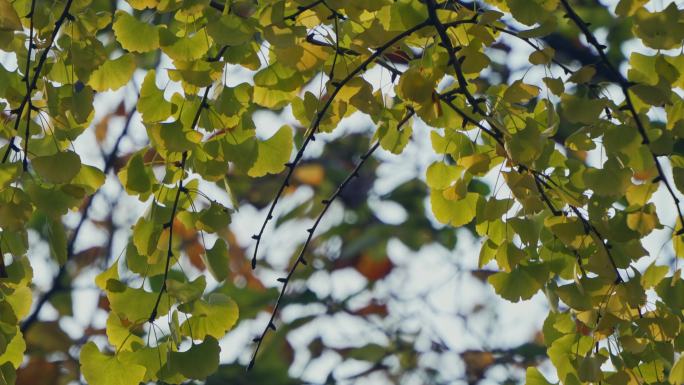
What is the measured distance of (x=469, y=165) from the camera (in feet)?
3.43

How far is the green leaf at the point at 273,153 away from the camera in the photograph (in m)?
1.08

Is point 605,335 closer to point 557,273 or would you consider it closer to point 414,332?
point 557,273

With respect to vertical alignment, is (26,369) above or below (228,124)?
above

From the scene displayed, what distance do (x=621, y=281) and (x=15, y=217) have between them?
0.51 meters

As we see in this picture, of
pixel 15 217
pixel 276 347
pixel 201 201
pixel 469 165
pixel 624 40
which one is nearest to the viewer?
pixel 15 217

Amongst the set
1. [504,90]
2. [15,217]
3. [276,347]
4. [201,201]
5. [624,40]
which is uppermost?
[201,201]

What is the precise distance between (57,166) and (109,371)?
187mm

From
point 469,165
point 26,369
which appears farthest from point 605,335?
point 26,369

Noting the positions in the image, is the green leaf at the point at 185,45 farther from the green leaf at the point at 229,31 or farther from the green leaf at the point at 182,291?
the green leaf at the point at 182,291

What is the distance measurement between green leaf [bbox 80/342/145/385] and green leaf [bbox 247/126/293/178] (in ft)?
0.68

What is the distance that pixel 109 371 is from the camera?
1011 mm

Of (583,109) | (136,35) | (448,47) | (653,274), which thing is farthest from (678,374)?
(136,35)

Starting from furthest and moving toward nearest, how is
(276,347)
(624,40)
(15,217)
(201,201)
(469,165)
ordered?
(201,201), (276,347), (624,40), (469,165), (15,217)

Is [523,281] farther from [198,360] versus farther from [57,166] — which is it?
[57,166]
